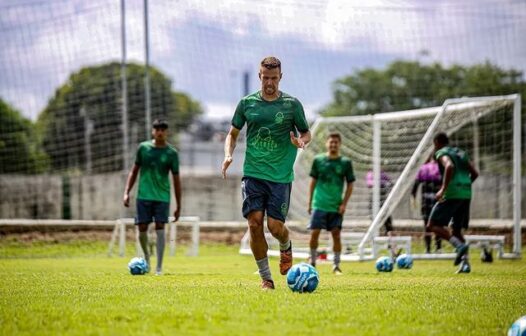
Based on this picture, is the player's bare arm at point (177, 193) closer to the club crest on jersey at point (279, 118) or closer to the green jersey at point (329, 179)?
the green jersey at point (329, 179)

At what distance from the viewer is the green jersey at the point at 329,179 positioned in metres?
15.3

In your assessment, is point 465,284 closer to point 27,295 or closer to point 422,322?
point 422,322

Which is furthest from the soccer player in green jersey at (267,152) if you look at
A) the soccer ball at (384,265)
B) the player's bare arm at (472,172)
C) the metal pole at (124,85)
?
the metal pole at (124,85)

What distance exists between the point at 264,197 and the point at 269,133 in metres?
0.70

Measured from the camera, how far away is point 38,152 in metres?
27.7

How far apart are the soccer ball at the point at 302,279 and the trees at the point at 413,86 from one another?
22.5m

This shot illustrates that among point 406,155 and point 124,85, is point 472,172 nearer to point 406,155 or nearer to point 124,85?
point 406,155

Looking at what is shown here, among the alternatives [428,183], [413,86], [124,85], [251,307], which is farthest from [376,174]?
[413,86]

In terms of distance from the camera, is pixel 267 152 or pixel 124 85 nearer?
pixel 267 152

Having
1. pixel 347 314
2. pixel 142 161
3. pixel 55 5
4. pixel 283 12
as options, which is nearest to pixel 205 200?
pixel 283 12

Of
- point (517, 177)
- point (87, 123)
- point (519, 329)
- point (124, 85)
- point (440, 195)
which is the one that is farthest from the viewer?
point (87, 123)

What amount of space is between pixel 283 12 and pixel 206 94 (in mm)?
3577

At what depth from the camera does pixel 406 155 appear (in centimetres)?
2352

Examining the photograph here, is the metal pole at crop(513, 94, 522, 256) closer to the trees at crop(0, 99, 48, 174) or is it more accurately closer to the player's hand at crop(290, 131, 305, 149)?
the player's hand at crop(290, 131, 305, 149)
